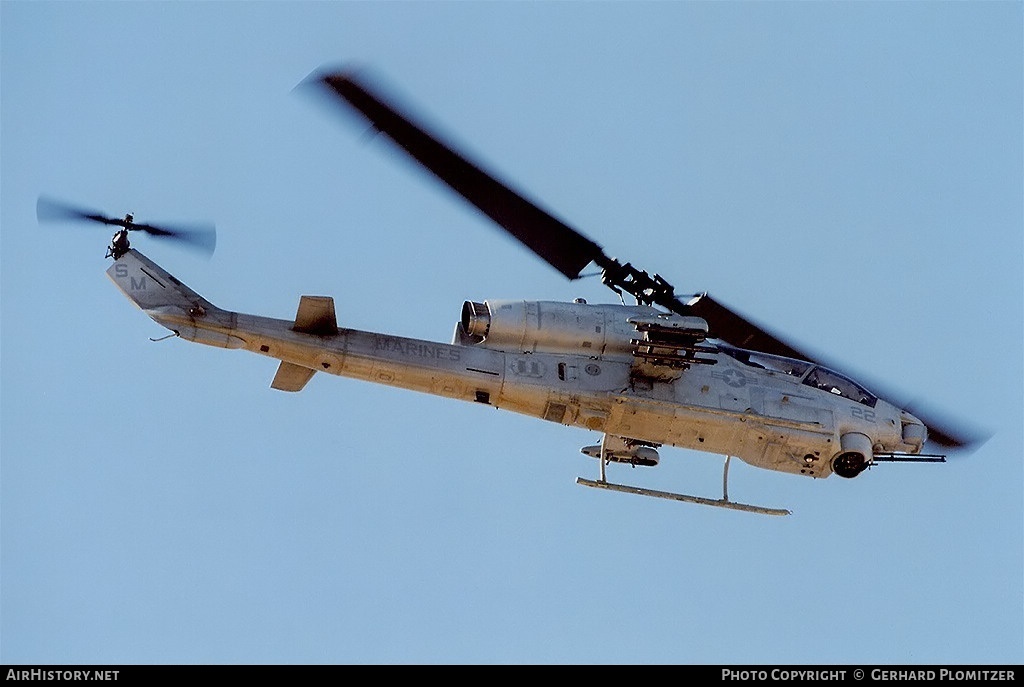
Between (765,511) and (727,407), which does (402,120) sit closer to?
(727,407)

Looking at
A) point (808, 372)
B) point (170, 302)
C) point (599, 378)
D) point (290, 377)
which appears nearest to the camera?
point (170, 302)

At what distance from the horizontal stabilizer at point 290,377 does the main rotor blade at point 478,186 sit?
7.66ft

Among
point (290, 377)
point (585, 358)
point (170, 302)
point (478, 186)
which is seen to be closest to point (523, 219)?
point (478, 186)

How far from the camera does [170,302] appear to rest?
1230 centimetres

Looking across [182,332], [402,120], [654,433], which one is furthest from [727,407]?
[182,332]

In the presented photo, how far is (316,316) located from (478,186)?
1992 millimetres

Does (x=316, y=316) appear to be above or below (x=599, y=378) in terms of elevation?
above

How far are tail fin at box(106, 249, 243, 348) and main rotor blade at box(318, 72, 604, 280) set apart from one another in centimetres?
238

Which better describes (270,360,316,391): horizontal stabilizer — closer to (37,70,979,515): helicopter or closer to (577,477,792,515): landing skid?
(37,70,979,515): helicopter

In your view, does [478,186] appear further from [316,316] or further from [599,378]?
[599,378]

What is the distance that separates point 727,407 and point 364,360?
3884mm

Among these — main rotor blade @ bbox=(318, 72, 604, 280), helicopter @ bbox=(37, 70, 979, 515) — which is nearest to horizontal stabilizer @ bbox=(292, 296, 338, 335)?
helicopter @ bbox=(37, 70, 979, 515)

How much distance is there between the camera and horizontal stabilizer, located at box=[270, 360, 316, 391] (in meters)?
12.7

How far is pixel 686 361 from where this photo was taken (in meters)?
13.1
